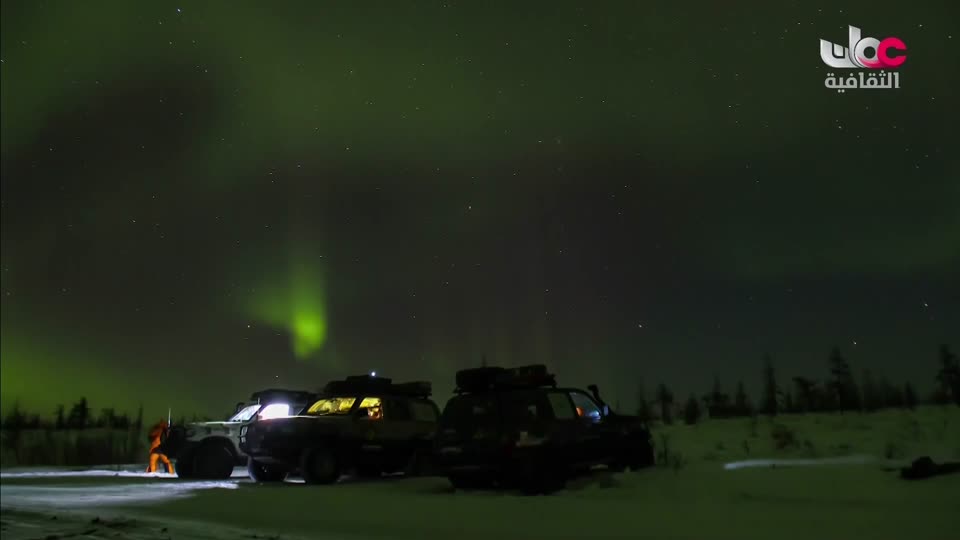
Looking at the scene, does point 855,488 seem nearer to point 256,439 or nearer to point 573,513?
point 573,513

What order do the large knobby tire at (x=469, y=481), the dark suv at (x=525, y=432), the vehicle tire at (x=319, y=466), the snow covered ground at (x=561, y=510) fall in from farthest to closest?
the vehicle tire at (x=319, y=466) < the large knobby tire at (x=469, y=481) < the dark suv at (x=525, y=432) < the snow covered ground at (x=561, y=510)

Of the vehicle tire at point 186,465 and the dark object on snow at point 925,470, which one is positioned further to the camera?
the vehicle tire at point 186,465

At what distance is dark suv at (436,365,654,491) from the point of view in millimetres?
12773

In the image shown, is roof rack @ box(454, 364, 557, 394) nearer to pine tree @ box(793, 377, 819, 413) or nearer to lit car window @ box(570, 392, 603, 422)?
lit car window @ box(570, 392, 603, 422)

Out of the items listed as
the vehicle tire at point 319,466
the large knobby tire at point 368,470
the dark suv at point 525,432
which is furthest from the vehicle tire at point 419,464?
the dark suv at point 525,432

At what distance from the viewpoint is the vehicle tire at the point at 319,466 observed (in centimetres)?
1592

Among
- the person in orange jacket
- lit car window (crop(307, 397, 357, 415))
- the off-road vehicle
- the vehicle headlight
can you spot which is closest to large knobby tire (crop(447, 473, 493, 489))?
lit car window (crop(307, 397, 357, 415))

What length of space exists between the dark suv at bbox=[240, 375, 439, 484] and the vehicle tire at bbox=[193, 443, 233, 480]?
671 millimetres

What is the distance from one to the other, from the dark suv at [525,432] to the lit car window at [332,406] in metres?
3.47

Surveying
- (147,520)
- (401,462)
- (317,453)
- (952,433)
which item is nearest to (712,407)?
(952,433)

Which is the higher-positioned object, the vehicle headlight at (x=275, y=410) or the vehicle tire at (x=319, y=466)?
the vehicle headlight at (x=275, y=410)

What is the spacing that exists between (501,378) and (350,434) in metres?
4.22

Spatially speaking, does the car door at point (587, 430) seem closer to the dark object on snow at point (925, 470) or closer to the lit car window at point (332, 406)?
the dark object on snow at point (925, 470)

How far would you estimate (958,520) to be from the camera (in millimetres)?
8562
